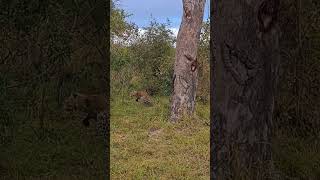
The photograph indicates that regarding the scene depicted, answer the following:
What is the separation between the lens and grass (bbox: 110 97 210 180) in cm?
741

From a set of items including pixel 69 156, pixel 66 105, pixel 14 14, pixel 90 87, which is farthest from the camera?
pixel 90 87

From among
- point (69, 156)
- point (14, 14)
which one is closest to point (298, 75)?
point (69, 156)

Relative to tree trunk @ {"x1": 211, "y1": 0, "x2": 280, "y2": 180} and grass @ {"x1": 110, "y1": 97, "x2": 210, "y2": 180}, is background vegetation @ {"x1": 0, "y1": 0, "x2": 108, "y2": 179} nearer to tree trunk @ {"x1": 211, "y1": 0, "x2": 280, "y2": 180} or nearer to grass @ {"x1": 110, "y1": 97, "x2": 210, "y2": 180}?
grass @ {"x1": 110, "y1": 97, "x2": 210, "y2": 180}

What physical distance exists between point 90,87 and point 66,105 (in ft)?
5.10

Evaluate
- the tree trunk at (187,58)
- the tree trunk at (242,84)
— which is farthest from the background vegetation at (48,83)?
the tree trunk at (242,84)

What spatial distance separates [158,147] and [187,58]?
11.8 ft

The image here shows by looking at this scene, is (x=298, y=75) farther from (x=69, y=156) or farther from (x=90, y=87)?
(x=90, y=87)

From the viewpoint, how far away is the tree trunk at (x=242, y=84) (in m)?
3.98

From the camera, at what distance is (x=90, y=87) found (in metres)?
12.4

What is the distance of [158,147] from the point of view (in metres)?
9.49

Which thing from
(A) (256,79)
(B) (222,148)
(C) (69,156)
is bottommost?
(C) (69,156)

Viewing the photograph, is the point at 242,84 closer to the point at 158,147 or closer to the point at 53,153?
the point at 53,153

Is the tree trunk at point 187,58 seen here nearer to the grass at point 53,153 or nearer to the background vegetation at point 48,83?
the background vegetation at point 48,83

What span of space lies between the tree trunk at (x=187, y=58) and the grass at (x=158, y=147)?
482 mm
